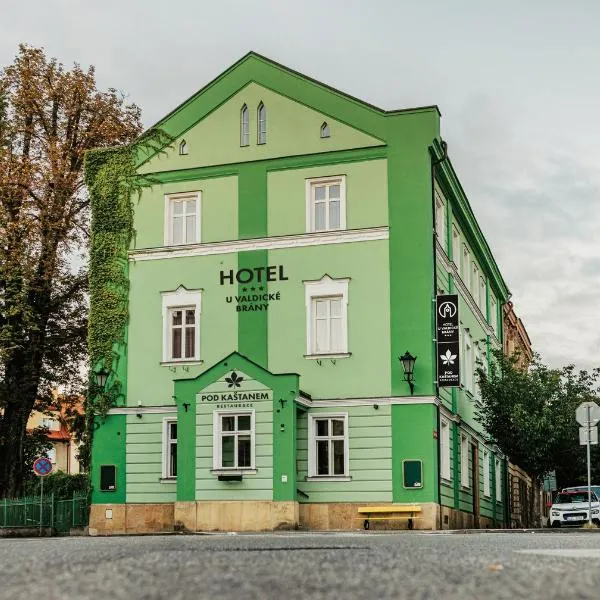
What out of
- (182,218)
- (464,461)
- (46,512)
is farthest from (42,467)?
(464,461)

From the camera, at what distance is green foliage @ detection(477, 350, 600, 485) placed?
3766 cm

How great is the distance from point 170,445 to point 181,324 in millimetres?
3749

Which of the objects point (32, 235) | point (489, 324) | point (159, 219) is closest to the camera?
point (159, 219)

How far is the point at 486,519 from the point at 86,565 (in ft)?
116

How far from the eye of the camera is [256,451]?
30344 millimetres

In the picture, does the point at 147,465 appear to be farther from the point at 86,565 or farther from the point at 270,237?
the point at 86,565

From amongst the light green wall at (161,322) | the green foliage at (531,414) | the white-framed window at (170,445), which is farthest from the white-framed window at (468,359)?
the white-framed window at (170,445)

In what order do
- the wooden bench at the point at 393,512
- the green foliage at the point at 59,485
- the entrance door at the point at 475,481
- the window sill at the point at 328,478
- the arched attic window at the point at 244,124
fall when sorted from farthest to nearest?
the green foliage at the point at 59,485, the entrance door at the point at 475,481, the arched attic window at the point at 244,124, the window sill at the point at 328,478, the wooden bench at the point at 393,512

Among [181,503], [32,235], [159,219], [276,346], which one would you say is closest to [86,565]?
[181,503]

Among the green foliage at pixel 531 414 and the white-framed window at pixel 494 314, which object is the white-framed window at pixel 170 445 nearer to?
the green foliage at pixel 531 414

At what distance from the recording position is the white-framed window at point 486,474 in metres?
42.1

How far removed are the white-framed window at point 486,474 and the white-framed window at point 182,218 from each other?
1547cm

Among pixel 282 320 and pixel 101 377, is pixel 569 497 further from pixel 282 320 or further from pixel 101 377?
pixel 101 377

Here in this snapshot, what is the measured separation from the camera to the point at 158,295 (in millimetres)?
34750
